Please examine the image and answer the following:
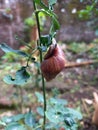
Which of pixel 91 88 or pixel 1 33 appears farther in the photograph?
pixel 1 33

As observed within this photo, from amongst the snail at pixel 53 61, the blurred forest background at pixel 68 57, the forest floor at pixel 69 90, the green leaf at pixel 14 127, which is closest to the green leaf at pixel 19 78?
the snail at pixel 53 61

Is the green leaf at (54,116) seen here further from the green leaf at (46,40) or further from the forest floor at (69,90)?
the forest floor at (69,90)

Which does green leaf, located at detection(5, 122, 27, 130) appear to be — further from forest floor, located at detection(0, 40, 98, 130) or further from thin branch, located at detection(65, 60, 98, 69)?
thin branch, located at detection(65, 60, 98, 69)

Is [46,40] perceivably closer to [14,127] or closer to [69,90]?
[14,127]

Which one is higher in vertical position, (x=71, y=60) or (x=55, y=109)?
(x=55, y=109)

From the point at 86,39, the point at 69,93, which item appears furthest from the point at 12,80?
the point at 86,39

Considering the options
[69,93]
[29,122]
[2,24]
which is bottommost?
[69,93]

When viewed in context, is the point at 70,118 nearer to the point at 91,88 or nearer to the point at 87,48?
the point at 91,88

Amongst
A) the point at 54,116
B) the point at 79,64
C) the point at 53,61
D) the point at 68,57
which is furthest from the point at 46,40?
the point at 68,57
